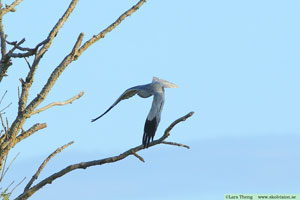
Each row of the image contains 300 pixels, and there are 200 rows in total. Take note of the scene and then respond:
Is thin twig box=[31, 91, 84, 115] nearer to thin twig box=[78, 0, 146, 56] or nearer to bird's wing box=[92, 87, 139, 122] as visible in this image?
thin twig box=[78, 0, 146, 56]

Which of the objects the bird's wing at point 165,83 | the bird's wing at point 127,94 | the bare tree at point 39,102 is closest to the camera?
the bare tree at point 39,102

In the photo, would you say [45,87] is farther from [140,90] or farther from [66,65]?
[140,90]

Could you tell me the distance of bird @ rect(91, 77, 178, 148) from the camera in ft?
29.5

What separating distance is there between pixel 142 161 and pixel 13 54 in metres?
2.35

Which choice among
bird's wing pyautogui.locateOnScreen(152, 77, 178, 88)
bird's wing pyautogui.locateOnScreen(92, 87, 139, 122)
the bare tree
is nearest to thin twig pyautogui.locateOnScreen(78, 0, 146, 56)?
the bare tree

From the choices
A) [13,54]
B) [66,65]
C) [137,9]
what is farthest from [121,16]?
[13,54]

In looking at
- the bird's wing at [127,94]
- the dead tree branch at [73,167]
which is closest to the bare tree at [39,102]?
the dead tree branch at [73,167]

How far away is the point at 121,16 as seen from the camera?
28.3 ft

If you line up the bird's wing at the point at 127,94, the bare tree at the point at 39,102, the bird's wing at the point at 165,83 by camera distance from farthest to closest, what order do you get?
the bird's wing at the point at 165,83 < the bird's wing at the point at 127,94 < the bare tree at the point at 39,102

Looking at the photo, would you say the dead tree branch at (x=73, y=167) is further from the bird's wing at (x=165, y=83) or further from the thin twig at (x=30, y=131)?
the bird's wing at (x=165, y=83)

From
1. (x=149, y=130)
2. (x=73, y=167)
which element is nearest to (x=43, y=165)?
(x=73, y=167)

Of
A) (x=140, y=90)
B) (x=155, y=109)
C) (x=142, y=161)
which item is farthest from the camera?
(x=140, y=90)

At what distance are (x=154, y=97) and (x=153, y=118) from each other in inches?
20.4

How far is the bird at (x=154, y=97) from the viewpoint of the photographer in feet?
29.5
